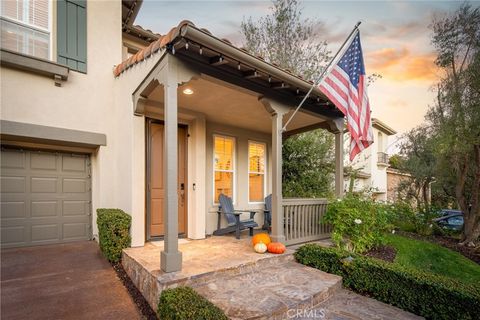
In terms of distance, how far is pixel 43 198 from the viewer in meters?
4.60

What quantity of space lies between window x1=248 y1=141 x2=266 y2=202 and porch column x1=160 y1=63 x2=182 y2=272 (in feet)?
12.1

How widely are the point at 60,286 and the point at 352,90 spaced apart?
505cm

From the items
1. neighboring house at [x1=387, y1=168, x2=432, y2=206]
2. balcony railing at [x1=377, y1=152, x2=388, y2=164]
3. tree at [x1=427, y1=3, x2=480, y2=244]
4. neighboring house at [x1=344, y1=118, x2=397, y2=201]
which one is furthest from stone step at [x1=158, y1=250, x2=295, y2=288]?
balcony railing at [x1=377, y1=152, x2=388, y2=164]

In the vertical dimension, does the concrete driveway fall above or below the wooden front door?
below

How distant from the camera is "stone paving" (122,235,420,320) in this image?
8.73 ft

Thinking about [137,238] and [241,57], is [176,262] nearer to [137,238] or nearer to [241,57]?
[137,238]

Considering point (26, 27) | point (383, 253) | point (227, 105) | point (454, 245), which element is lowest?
point (454, 245)

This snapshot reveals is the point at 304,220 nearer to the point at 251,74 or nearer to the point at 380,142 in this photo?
the point at 251,74

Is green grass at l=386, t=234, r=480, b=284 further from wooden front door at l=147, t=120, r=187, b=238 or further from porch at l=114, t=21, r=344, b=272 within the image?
wooden front door at l=147, t=120, r=187, b=238

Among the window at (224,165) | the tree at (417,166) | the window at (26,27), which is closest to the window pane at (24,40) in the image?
the window at (26,27)

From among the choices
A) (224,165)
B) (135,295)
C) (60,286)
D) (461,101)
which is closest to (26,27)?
(60,286)

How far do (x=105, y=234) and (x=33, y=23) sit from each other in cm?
392

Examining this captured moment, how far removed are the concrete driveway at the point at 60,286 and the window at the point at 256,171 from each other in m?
3.70

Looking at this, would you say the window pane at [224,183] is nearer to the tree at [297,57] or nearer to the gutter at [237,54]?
the tree at [297,57]
